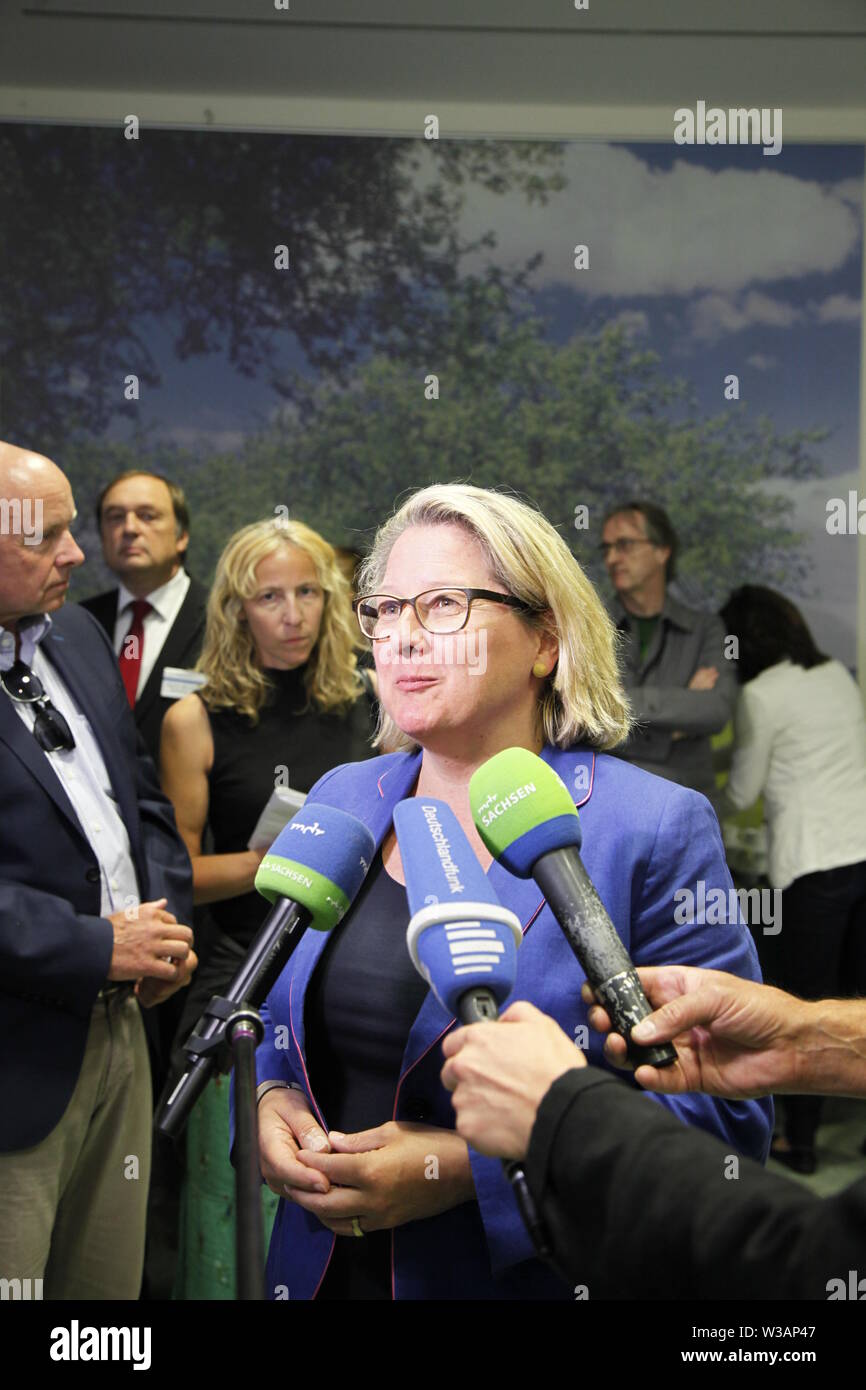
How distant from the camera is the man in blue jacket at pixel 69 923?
2256 mm

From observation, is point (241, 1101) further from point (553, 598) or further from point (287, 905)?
point (553, 598)

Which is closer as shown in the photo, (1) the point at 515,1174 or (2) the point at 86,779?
(1) the point at 515,1174

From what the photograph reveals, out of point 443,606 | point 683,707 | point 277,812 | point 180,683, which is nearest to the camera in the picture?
point 443,606

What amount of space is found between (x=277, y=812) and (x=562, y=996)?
4.42ft

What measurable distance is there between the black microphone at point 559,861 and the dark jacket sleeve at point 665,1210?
0.37 ft

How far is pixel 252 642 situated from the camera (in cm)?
313

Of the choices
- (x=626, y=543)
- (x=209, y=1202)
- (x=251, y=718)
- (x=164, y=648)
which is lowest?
(x=209, y=1202)

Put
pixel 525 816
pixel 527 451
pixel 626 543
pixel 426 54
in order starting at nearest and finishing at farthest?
pixel 525 816 → pixel 626 543 → pixel 426 54 → pixel 527 451

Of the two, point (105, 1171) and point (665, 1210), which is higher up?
point (665, 1210)

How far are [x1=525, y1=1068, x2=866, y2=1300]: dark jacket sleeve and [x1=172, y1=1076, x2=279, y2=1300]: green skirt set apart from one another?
1.76m

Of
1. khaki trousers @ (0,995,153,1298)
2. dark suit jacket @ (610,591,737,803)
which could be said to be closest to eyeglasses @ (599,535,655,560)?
dark suit jacket @ (610,591,737,803)

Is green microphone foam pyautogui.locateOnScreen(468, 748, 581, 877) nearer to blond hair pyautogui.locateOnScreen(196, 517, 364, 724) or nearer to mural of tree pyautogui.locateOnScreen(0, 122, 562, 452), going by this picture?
blond hair pyautogui.locateOnScreen(196, 517, 364, 724)

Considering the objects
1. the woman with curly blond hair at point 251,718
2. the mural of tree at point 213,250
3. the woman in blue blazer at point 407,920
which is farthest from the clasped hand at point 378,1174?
the mural of tree at point 213,250

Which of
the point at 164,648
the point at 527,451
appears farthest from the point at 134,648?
the point at 527,451
